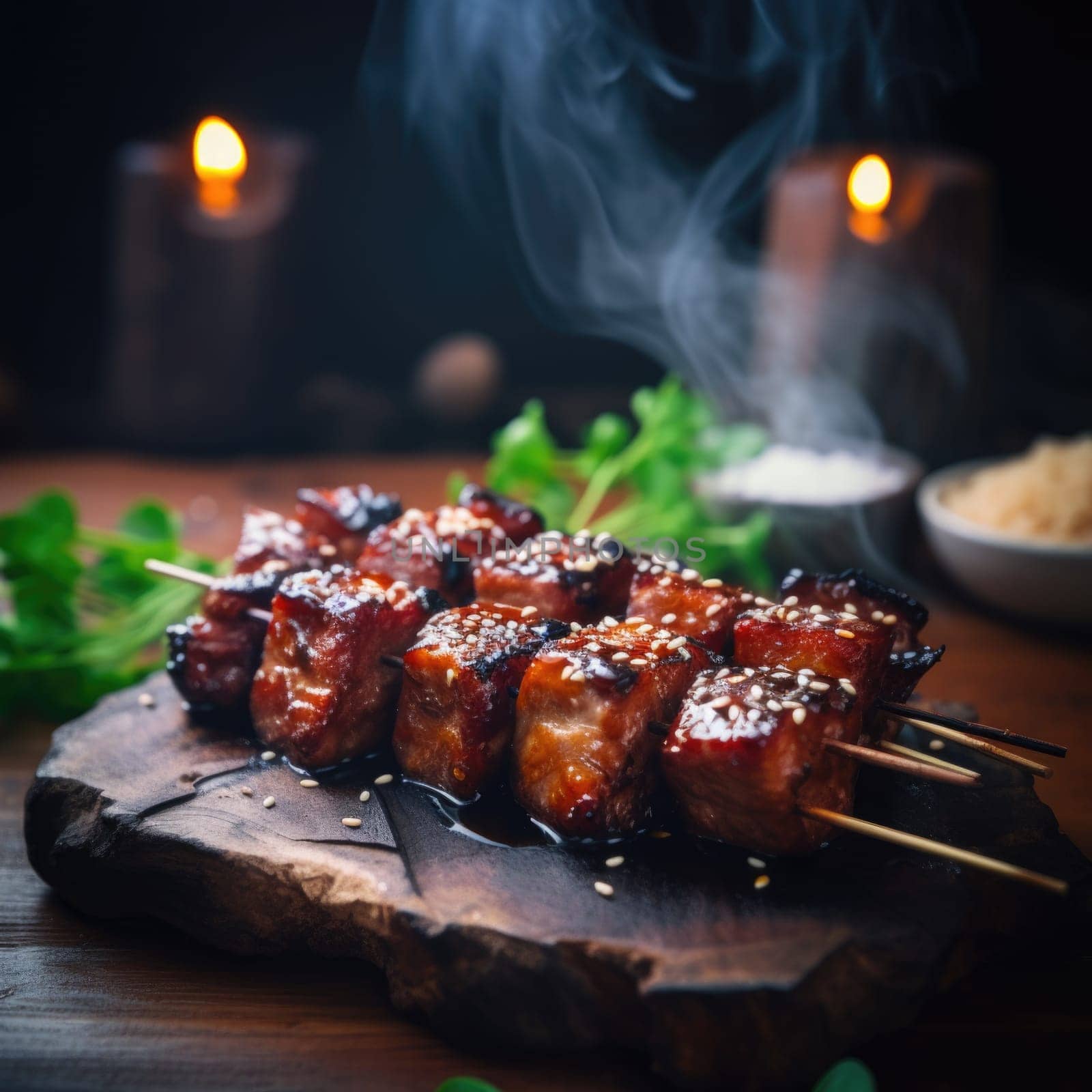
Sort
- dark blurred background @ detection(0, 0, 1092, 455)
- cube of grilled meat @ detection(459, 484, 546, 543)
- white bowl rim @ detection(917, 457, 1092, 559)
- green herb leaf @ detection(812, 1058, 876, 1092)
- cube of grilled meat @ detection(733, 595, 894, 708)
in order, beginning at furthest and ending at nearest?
dark blurred background @ detection(0, 0, 1092, 455)
white bowl rim @ detection(917, 457, 1092, 559)
cube of grilled meat @ detection(459, 484, 546, 543)
cube of grilled meat @ detection(733, 595, 894, 708)
green herb leaf @ detection(812, 1058, 876, 1092)

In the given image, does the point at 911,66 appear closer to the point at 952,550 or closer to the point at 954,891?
the point at 952,550

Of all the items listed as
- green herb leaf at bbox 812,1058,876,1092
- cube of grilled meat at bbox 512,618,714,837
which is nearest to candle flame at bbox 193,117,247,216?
cube of grilled meat at bbox 512,618,714,837

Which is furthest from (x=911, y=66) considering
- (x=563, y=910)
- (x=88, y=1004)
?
(x=88, y=1004)

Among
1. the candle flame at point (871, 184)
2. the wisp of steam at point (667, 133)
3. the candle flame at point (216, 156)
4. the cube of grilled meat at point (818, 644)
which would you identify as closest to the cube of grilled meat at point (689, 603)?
the cube of grilled meat at point (818, 644)

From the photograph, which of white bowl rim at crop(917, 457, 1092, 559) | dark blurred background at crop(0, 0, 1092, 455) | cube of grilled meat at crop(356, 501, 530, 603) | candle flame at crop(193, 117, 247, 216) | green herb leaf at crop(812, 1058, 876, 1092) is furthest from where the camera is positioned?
dark blurred background at crop(0, 0, 1092, 455)

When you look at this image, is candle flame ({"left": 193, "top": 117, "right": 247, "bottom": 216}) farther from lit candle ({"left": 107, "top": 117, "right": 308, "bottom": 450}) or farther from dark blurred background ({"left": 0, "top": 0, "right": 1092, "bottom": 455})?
dark blurred background ({"left": 0, "top": 0, "right": 1092, "bottom": 455})

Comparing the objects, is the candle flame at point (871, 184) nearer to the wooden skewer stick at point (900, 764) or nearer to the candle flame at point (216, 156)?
the candle flame at point (216, 156)

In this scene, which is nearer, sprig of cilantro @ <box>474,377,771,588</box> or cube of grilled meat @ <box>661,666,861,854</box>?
cube of grilled meat @ <box>661,666,861,854</box>
